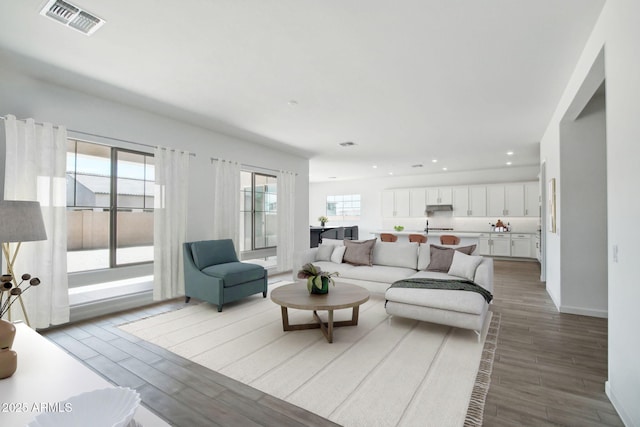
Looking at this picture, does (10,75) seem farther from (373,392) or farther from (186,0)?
(373,392)

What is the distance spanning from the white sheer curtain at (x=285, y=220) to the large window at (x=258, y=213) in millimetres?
145

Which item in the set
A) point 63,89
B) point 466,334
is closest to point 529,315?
point 466,334

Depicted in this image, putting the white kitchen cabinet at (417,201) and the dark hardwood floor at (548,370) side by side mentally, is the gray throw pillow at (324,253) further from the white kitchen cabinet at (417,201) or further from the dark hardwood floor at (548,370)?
the white kitchen cabinet at (417,201)

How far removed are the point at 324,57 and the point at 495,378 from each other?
10.4 ft

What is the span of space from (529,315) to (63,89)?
6.38 m

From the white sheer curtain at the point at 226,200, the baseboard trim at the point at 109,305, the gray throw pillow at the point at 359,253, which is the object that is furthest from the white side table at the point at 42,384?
the gray throw pillow at the point at 359,253

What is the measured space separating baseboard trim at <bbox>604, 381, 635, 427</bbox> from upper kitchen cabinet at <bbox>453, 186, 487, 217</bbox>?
749cm

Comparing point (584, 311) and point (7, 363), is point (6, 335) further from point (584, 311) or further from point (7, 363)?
point (584, 311)

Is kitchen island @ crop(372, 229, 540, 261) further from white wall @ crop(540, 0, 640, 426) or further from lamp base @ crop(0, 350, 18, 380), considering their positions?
lamp base @ crop(0, 350, 18, 380)

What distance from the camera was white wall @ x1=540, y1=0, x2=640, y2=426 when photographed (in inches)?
68.8

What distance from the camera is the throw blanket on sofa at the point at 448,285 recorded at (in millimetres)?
3410

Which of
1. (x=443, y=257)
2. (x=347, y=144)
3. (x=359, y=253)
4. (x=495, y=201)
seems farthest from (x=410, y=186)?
(x=443, y=257)

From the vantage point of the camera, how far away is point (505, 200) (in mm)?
8789

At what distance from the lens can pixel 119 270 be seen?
14.0ft
